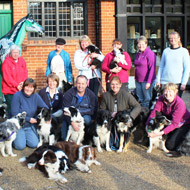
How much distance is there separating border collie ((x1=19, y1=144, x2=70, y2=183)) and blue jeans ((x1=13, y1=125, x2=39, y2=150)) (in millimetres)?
880

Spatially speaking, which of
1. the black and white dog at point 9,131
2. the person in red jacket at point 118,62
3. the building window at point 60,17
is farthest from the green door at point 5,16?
the black and white dog at point 9,131

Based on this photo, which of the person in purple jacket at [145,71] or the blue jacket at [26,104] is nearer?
the blue jacket at [26,104]

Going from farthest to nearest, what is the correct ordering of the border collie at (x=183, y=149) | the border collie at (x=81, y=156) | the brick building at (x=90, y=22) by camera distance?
1. the brick building at (x=90, y=22)
2. the border collie at (x=183, y=149)
3. the border collie at (x=81, y=156)

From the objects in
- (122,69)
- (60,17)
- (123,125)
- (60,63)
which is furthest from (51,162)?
(60,17)

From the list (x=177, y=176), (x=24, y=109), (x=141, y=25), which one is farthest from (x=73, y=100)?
(x=141, y=25)

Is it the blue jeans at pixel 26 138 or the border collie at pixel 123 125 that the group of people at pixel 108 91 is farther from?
the border collie at pixel 123 125

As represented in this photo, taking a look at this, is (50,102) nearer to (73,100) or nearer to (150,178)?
(73,100)

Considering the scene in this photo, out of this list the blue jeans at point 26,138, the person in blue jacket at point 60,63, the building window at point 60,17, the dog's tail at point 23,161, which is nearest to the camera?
the dog's tail at point 23,161

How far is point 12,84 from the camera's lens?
23.1ft

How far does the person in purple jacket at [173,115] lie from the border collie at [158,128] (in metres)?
0.07

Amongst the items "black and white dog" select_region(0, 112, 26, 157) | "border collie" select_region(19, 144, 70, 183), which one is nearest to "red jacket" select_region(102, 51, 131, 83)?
"black and white dog" select_region(0, 112, 26, 157)

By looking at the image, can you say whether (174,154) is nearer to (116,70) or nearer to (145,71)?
(145,71)

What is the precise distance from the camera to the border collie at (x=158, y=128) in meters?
5.79

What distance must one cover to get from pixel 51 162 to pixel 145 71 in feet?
10.7
